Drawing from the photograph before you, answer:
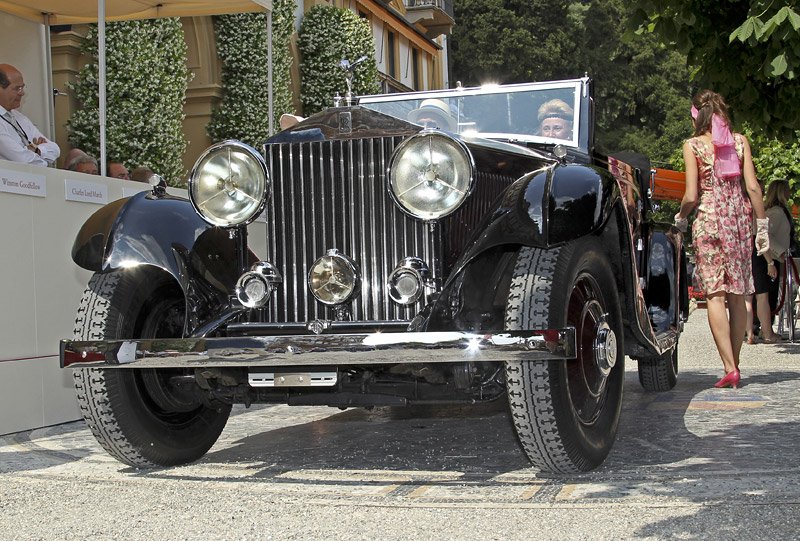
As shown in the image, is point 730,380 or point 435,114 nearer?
point 435,114

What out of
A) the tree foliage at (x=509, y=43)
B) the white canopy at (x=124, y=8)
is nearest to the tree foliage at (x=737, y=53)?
the white canopy at (x=124, y=8)

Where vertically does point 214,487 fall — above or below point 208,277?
below

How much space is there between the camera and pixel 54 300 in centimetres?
620

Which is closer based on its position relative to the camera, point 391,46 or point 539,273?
point 539,273

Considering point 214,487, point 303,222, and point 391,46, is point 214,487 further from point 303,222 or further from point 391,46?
point 391,46

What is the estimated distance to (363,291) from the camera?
436 cm

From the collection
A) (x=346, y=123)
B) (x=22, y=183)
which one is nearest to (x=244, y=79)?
(x=22, y=183)

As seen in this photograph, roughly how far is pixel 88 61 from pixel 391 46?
17.1 meters

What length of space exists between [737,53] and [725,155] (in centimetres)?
203

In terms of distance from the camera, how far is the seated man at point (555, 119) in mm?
5918

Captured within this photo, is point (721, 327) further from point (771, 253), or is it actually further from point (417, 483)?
point (771, 253)

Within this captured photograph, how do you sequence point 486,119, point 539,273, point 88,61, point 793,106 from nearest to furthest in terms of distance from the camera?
1. point 539,273
2. point 793,106
3. point 486,119
4. point 88,61

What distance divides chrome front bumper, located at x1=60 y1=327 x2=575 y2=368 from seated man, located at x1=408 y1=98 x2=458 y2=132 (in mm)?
2476

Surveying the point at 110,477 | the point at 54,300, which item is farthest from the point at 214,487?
the point at 54,300
